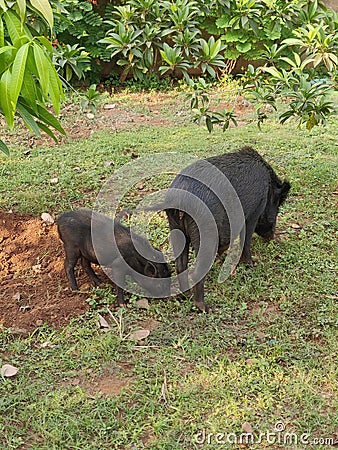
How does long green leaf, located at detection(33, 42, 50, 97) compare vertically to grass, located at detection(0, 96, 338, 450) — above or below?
above

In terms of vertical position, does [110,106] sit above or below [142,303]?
below

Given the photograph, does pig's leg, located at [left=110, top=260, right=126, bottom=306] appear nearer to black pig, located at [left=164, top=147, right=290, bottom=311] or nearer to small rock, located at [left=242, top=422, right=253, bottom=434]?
black pig, located at [left=164, top=147, right=290, bottom=311]

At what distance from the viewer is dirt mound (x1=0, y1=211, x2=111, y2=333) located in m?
4.17

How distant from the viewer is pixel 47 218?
17.8 ft

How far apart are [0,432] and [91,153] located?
13.9 ft

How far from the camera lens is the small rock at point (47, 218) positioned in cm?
535

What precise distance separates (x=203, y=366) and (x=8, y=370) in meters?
1.20

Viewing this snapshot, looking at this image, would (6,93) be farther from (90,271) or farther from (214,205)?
(90,271)

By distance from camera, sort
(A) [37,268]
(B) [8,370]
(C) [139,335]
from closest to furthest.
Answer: (B) [8,370] < (C) [139,335] < (A) [37,268]

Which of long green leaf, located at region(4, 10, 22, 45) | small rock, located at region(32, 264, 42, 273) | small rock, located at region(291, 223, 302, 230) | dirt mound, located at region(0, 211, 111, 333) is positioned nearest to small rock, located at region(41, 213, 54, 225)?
dirt mound, located at region(0, 211, 111, 333)

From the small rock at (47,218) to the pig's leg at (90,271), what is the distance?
3.06 feet

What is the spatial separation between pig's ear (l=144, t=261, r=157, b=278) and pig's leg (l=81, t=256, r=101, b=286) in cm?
41

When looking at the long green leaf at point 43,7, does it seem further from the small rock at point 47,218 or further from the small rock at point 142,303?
the small rock at point 47,218

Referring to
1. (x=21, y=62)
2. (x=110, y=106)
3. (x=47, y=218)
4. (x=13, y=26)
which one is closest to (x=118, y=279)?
(x=47, y=218)
